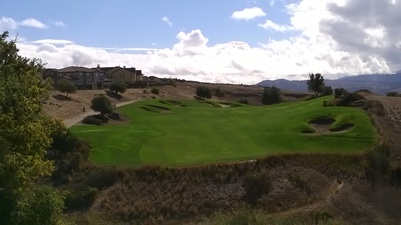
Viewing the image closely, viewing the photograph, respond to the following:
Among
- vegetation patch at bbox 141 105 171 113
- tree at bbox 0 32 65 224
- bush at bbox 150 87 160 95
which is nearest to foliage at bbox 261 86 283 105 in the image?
bush at bbox 150 87 160 95

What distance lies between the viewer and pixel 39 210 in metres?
Answer: 19.3

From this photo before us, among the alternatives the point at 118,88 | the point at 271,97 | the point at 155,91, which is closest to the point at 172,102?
the point at 118,88

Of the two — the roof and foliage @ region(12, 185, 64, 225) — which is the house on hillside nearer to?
the roof

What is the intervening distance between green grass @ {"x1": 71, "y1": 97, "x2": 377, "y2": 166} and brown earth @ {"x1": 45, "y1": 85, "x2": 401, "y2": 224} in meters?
2.30

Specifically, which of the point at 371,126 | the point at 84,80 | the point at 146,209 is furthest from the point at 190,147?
the point at 84,80

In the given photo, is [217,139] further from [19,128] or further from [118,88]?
[118,88]

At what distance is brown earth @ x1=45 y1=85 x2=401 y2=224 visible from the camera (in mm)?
33062

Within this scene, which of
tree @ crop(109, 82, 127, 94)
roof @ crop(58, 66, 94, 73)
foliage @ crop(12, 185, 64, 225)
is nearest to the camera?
foliage @ crop(12, 185, 64, 225)

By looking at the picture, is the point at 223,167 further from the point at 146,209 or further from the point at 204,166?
the point at 146,209

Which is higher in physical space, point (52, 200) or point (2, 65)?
point (2, 65)

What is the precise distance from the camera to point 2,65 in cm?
2267

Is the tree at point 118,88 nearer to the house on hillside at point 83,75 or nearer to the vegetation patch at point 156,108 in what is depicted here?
the vegetation patch at point 156,108

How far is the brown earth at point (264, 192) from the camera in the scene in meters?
33.1

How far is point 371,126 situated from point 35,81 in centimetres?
3292
